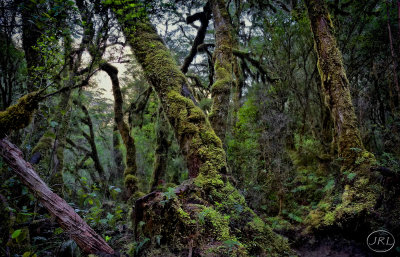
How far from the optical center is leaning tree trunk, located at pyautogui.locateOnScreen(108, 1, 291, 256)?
2.36 metres

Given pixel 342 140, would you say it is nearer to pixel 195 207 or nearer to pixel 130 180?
pixel 195 207

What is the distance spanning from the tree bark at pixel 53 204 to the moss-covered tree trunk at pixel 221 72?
130 inches

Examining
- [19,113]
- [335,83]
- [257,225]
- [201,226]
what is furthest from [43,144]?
[335,83]

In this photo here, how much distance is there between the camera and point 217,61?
5578mm

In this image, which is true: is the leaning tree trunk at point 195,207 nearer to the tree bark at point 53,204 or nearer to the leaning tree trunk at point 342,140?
the tree bark at point 53,204

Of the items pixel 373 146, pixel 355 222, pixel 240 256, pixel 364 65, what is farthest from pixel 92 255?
pixel 364 65

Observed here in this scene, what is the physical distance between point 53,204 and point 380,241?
4683 mm

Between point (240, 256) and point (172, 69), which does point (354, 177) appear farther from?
point (172, 69)

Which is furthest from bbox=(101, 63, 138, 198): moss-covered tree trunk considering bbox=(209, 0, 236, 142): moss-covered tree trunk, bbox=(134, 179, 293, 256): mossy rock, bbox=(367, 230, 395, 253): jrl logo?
bbox=(367, 230, 395, 253): jrl logo

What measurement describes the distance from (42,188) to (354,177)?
209 inches

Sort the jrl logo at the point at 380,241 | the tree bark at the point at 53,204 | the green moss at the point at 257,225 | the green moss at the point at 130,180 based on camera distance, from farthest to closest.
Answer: the green moss at the point at 130,180 < the jrl logo at the point at 380,241 < the green moss at the point at 257,225 < the tree bark at the point at 53,204

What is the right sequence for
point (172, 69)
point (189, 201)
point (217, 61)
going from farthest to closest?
point (217, 61), point (172, 69), point (189, 201)

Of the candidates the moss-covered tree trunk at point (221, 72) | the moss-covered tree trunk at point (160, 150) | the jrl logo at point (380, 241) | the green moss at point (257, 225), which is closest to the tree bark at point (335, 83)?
the jrl logo at point (380, 241)

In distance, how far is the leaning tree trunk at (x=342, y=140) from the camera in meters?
4.04
